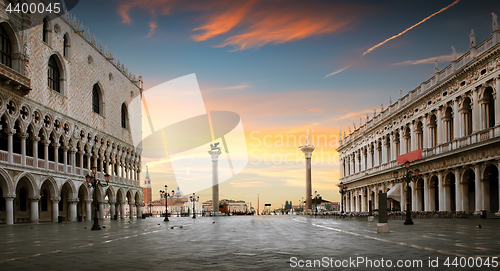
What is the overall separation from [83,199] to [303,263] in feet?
159

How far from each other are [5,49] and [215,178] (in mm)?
49514

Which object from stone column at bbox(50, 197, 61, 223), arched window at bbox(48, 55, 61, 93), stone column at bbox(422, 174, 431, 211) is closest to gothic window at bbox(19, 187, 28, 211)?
stone column at bbox(50, 197, 61, 223)

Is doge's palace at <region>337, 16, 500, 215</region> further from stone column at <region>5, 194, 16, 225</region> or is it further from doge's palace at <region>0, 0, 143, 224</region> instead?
stone column at <region>5, 194, 16, 225</region>

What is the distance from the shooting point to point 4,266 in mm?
9023

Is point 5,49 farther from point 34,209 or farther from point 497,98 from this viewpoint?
point 497,98

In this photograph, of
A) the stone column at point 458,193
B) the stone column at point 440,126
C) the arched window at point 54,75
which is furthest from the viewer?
the arched window at point 54,75

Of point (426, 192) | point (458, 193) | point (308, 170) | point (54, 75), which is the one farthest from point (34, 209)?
point (308, 170)

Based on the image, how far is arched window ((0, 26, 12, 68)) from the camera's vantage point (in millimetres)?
34881

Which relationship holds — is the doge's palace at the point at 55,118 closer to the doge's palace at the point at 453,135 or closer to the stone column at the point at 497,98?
the doge's palace at the point at 453,135

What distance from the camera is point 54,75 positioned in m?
43.1

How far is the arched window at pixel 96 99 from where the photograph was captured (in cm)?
5362

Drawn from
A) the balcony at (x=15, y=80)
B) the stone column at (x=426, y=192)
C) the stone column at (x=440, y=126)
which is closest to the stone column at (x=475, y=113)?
the stone column at (x=440, y=126)

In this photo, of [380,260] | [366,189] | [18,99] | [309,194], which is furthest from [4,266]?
[309,194]

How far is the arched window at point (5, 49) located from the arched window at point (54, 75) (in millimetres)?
6418
